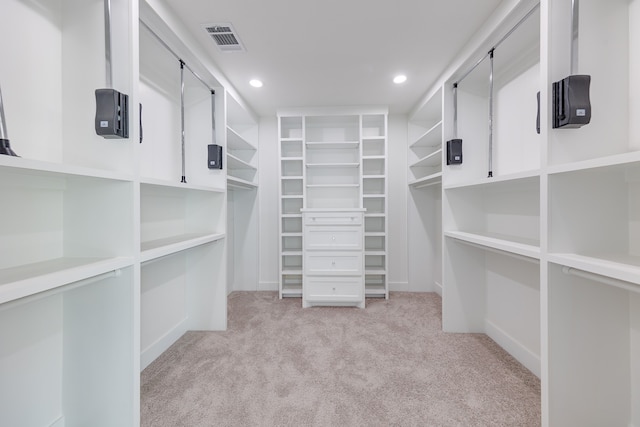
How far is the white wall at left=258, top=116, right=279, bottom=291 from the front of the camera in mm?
3586

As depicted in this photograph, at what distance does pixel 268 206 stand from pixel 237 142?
3.00 feet

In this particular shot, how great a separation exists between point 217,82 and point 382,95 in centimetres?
168

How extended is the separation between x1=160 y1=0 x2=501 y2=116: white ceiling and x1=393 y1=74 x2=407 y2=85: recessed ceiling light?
0.05 meters

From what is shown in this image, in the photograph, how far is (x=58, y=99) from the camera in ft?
4.09

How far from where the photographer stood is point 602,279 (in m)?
0.96

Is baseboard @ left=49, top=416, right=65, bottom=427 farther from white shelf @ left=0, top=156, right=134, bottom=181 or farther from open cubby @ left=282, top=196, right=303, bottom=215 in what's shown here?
open cubby @ left=282, top=196, right=303, bottom=215

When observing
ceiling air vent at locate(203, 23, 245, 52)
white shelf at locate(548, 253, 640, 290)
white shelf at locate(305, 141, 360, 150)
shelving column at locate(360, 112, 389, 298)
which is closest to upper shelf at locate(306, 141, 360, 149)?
white shelf at locate(305, 141, 360, 150)

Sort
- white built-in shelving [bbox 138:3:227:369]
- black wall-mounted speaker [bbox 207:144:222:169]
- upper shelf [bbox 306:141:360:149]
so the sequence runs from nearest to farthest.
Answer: white built-in shelving [bbox 138:3:227:369] < black wall-mounted speaker [bbox 207:144:222:169] < upper shelf [bbox 306:141:360:149]

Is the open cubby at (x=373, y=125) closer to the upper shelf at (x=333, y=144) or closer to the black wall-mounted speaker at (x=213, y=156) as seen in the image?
the upper shelf at (x=333, y=144)

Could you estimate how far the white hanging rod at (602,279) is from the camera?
2.92ft

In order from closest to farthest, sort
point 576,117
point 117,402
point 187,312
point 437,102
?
point 576,117 → point 117,402 → point 187,312 → point 437,102

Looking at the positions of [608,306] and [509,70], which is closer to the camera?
[608,306]

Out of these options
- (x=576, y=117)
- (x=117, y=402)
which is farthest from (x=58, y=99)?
(x=576, y=117)

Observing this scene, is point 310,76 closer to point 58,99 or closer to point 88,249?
point 58,99
